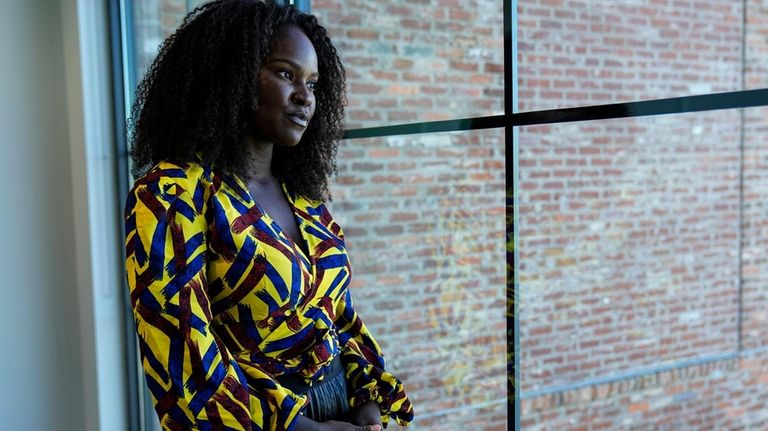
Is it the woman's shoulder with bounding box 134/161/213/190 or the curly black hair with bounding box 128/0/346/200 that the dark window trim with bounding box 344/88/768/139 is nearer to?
the curly black hair with bounding box 128/0/346/200

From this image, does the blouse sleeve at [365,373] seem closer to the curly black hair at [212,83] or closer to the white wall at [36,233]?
the curly black hair at [212,83]

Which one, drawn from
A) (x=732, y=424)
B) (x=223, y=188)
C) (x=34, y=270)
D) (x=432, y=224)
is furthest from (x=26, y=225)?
(x=732, y=424)

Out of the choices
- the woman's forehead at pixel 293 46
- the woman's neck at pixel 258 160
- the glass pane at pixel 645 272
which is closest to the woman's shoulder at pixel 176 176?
the woman's neck at pixel 258 160

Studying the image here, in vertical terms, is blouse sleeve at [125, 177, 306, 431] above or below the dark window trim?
below

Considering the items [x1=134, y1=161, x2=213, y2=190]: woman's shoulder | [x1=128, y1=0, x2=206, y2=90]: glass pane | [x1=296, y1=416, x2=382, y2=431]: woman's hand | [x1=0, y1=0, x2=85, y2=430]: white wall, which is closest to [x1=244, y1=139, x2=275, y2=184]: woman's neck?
[x1=134, y1=161, x2=213, y2=190]: woman's shoulder

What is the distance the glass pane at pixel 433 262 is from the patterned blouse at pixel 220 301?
0.64m

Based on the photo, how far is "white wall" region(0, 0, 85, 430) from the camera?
8.00 feet

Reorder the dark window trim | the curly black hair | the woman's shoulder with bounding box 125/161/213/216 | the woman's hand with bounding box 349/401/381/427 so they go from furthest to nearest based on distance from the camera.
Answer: the woman's hand with bounding box 349/401/381/427 → the curly black hair → the woman's shoulder with bounding box 125/161/213/216 → the dark window trim

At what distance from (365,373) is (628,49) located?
860 millimetres

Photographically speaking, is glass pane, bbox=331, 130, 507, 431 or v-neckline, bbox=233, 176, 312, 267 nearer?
v-neckline, bbox=233, 176, 312, 267

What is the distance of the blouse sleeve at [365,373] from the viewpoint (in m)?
1.47

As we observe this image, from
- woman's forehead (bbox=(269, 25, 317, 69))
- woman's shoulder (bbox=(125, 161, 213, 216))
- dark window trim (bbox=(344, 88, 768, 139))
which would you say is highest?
woman's forehead (bbox=(269, 25, 317, 69))

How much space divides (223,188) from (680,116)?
0.90 m

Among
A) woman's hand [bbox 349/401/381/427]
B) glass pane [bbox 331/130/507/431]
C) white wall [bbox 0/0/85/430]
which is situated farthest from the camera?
white wall [bbox 0/0/85/430]
